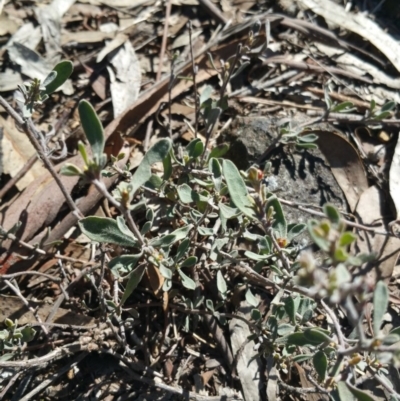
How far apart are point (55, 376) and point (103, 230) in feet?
2.98

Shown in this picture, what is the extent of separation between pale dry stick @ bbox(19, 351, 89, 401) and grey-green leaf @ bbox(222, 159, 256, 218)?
1.11 meters

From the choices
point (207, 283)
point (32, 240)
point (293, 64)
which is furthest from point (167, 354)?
point (293, 64)

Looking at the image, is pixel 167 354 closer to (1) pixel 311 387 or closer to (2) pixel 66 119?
(1) pixel 311 387

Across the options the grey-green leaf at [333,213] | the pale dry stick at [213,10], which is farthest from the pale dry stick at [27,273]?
the pale dry stick at [213,10]

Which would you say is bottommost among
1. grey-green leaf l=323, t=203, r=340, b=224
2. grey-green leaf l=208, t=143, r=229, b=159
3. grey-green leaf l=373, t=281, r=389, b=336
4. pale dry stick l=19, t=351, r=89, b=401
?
pale dry stick l=19, t=351, r=89, b=401

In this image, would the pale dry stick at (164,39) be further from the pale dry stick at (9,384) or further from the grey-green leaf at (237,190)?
the pale dry stick at (9,384)

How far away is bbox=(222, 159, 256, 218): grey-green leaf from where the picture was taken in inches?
75.3

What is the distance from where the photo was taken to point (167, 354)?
2.47m

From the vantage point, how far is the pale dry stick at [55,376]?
91.2 inches

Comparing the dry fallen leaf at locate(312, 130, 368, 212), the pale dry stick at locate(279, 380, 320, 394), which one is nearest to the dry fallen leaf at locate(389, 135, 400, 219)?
the dry fallen leaf at locate(312, 130, 368, 212)

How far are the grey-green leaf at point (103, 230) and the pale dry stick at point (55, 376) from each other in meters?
0.84

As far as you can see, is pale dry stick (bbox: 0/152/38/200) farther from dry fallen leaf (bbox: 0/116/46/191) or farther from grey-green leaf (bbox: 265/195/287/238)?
grey-green leaf (bbox: 265/195/287/238)

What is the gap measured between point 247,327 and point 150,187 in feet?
2.71

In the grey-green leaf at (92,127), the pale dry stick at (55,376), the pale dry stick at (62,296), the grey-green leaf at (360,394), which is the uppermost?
the grey-green leaf at (92,127)
